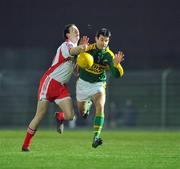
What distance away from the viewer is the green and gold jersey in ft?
48.2

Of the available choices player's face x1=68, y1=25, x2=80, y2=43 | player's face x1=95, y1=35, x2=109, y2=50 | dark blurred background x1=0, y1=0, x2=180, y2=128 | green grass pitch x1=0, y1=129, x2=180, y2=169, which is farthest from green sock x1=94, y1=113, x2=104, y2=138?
dark blurred background x1=0, y1=0, x2=180, y2=128

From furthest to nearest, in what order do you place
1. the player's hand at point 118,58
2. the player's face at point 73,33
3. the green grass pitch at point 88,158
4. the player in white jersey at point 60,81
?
the player's face at point 73,33, the player's hand at point 118,58, the player in white jersey at point 60,81, the green grass pitch at point 88,158

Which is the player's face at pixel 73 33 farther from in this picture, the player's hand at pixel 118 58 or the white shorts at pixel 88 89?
the white shorts at pixel 88 89

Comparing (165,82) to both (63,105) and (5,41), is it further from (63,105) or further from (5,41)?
(63,105)

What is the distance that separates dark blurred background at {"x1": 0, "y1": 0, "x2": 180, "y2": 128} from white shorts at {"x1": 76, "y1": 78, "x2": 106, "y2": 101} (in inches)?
665

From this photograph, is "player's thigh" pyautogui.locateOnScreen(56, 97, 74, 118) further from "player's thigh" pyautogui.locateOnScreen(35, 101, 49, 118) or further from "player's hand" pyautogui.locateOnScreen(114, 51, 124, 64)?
"player's hand" pyautogui.locateOnScreen(114, 51, 124, 64)

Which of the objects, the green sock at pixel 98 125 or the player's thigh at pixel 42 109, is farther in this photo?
the green sock at pixel 98 125

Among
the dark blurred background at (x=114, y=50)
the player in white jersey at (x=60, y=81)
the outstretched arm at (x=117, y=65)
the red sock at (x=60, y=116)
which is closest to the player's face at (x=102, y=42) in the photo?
the outstretched arm at (x=117, y=65)

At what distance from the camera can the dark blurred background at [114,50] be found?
3216 cm

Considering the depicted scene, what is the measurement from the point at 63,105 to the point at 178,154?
2.26 metres

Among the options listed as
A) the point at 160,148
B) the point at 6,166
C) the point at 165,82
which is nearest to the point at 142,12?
the point at 165,82

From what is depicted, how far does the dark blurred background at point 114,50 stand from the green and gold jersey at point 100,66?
56.2 ft

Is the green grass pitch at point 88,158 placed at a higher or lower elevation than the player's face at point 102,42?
lower

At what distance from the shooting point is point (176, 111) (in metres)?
32.2
